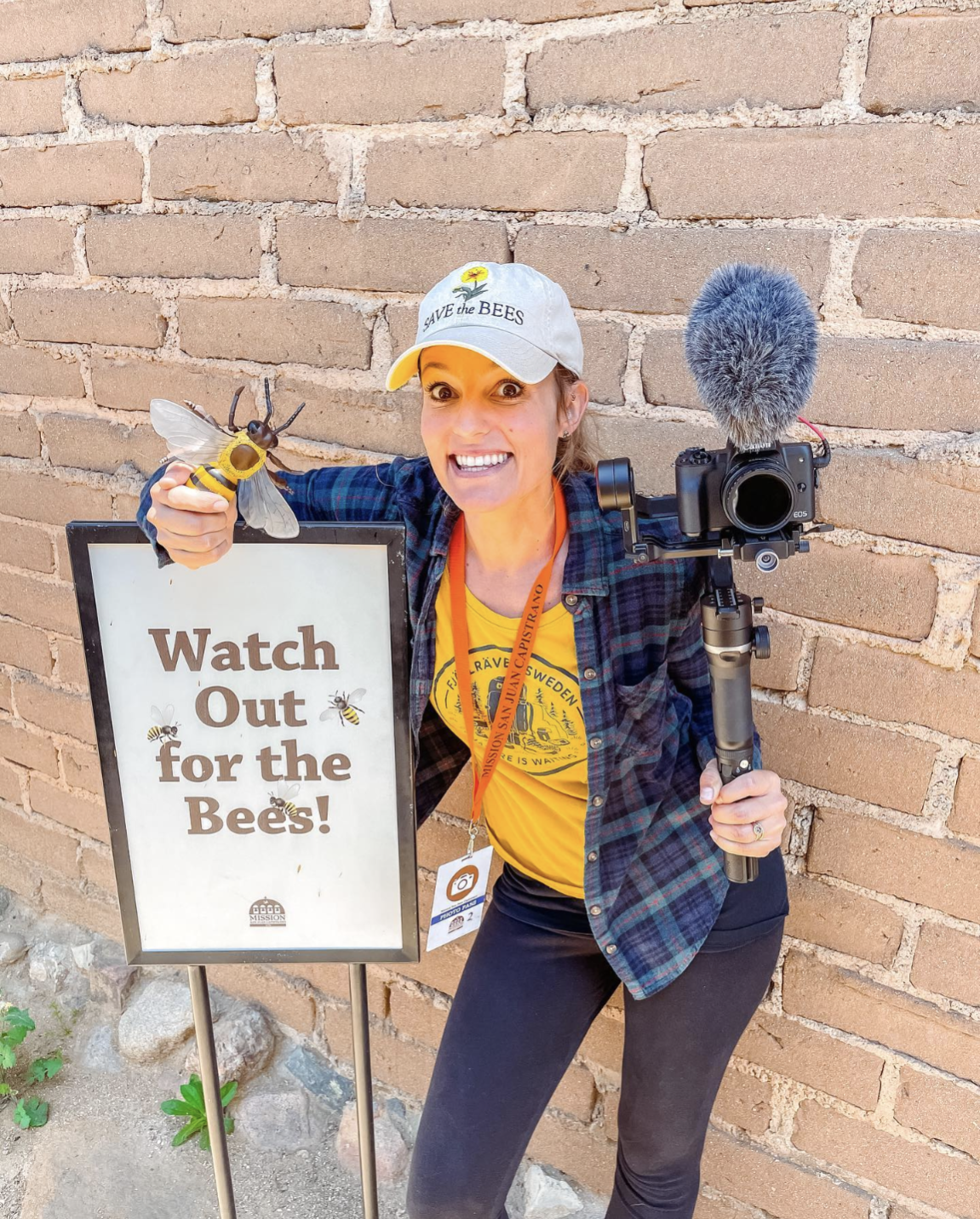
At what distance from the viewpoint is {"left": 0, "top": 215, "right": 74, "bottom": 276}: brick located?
197cm

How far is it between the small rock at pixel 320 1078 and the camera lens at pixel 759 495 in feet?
6.04

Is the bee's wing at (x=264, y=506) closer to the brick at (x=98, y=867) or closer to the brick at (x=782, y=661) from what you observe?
the brick at (x=782, y=661)

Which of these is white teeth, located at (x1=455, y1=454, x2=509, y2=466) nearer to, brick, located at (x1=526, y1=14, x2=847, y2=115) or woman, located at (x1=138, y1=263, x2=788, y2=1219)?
woman, located at (x1=138, y1=263, x2=788, y2=1219)

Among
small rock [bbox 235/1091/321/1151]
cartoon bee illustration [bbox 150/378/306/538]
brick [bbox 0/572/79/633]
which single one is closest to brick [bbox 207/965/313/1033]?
small rock [bbox 235/1091/321/1151]

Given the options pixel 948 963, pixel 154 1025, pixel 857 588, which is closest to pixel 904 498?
pixel 857 588

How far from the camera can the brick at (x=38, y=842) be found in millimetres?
2500

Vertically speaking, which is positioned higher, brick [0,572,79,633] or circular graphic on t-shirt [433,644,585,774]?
circular graphic on t-shirt [433,644,585,774]

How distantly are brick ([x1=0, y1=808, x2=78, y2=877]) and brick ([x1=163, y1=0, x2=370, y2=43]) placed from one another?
195 cm

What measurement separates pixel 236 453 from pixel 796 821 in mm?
1104

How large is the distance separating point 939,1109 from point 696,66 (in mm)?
1726

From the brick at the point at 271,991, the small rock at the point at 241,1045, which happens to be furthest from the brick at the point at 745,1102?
the small rock at the point at 241,1045

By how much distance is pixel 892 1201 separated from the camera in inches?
65.6

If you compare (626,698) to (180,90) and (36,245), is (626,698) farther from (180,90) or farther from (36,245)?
(36,245)

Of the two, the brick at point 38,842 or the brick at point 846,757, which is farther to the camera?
the brick at point 38,842
